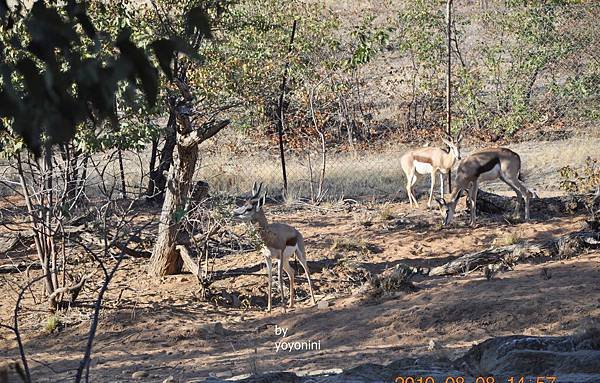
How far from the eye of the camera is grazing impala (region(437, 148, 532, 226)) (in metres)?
14.2

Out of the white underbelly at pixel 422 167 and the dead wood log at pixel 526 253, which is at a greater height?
the white underbelly at pixel 422 167

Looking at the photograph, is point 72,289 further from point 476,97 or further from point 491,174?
point 476,97

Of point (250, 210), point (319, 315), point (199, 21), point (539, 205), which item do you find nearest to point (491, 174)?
point (539, 205)

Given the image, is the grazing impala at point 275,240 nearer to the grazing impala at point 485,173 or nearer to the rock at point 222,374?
the rock at point 222,374

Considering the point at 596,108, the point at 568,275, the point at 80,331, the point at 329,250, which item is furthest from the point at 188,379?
the point at 596,108

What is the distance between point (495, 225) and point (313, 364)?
714 cm

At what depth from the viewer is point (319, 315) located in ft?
30.0

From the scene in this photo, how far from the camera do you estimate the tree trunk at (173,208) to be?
10.5 metres

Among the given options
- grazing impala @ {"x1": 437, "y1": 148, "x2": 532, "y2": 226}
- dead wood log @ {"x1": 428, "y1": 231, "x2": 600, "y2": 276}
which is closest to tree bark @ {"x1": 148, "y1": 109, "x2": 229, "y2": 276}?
dead wood log @ {"x1": 428, "y1": 231, "x2": 600, "y2": 276}

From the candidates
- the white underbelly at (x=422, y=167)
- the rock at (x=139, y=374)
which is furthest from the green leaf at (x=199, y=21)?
the white underbelly at (x=422, y=167)

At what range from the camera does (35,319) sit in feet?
32.0

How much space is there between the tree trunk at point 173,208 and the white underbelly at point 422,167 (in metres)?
6.63

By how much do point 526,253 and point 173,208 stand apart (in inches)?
173
